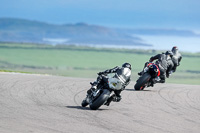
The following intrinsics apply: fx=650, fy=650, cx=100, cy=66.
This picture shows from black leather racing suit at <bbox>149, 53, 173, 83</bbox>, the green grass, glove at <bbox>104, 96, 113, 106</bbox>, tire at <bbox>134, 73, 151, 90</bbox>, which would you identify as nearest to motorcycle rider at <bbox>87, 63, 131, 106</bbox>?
Result: glove at <bbox>104, 96, 113, 106</bbox>

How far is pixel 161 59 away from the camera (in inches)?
1041

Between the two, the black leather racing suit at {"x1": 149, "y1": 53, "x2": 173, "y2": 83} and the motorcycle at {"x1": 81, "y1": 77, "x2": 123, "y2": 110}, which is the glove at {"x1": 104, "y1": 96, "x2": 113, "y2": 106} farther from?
the black leather racing suit at {"x1": 149, "y1": 53, "x2": 173, "y2": 83}

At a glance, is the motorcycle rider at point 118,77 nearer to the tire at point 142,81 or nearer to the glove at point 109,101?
the glove at point 109,101

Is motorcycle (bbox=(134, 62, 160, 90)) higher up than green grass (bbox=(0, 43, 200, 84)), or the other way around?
motorcycle (bbox=(134, 62, 160, 90))

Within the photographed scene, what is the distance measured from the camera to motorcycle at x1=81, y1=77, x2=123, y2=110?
17.8m

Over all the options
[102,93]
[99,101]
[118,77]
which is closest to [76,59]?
[118,77]

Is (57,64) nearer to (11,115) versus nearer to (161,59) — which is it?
(161,59)

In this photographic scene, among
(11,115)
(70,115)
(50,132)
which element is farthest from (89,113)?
(50,132)

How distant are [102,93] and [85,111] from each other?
0.80 meters

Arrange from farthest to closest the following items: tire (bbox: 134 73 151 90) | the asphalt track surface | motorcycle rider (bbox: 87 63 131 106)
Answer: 1. tire (bbox: 134 73 151 90)
2. motorcycle rider (bbox: 87 63 131 106)
3. the asphalt track surface

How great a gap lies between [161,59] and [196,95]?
2.65 metres

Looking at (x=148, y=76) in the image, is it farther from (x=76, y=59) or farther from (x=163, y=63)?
(x=76, y=59)

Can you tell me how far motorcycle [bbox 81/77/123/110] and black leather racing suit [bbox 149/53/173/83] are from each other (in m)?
8.03

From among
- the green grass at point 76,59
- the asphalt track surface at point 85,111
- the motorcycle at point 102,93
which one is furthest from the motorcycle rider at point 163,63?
the green grass at point 76,59
